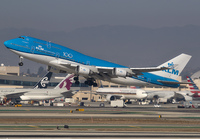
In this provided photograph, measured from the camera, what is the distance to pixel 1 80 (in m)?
159

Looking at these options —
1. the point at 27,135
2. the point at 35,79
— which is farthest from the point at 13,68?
the point at 27,135

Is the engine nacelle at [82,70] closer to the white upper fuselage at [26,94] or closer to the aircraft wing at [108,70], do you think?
the aircraft wing at [108,70]

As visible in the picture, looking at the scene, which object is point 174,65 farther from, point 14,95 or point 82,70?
point 14,95

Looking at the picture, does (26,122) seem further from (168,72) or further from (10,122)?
(168,72)

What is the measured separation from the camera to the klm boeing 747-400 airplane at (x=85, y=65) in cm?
5691

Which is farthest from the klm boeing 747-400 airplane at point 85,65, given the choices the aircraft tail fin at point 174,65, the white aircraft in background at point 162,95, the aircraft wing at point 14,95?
the white aircraft in background at point 162,95

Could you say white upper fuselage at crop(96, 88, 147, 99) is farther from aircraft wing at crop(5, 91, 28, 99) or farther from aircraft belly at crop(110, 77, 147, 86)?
aircraft belly at crop(110, 77, 147, 86)

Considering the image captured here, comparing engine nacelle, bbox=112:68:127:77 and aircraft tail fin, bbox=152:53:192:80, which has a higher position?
aircraft tail fin, bbox=152:53:192:80

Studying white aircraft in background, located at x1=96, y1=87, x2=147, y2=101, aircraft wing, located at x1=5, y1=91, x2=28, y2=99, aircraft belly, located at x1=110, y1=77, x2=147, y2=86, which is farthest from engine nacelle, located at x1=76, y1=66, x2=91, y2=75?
white aircraft in background, located at x1=96, y1=87, x2=147, y2=101

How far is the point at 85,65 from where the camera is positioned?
6297 centimetres

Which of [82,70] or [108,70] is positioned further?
[108,70]

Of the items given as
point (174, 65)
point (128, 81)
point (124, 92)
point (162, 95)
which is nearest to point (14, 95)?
point (128, 81)

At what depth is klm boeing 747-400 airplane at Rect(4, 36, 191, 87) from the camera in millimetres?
56906

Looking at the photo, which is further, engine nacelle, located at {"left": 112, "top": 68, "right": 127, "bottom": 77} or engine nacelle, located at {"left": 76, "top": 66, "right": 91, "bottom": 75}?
engine nacelle, located at {"left": 112, "top": 68, "right": 127, "bottom": 77}
